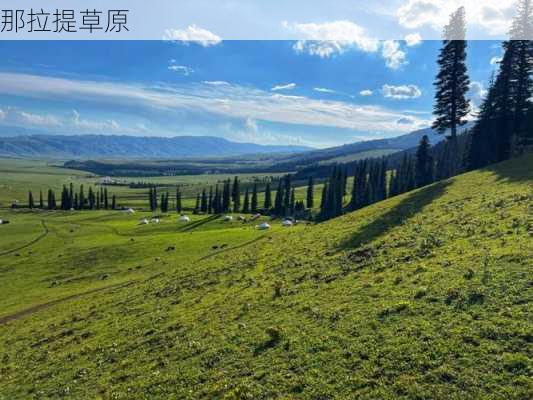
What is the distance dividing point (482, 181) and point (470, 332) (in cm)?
4060

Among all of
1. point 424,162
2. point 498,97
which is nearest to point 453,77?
point 498,97

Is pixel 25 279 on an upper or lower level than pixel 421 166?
lower

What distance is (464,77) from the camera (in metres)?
63.8

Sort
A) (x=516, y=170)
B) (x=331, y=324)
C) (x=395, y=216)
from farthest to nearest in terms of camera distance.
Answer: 1. (x=516, y=170)
2. (x=395, y=216)
3. (x=331, y=324)

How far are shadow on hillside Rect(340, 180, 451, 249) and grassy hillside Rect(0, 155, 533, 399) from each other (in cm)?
33

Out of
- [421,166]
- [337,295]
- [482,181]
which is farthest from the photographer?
[421,166]

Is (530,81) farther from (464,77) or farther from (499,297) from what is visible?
(499,297)

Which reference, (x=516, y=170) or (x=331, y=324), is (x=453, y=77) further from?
(x=331, y=324)

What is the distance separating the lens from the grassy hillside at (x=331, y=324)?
14.9 m

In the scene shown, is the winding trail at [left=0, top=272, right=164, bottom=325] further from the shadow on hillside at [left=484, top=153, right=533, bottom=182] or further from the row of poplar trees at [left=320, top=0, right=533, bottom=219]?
the row of poplar trees at [left=320, top=0, right=533, bottom=219]

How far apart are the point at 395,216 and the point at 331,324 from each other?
85.0 ft

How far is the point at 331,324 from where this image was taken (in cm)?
1998

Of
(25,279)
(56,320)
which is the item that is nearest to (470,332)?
(56,320)

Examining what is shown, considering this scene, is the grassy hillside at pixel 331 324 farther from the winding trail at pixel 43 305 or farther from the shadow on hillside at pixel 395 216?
the winding trail at pixel 43 305
